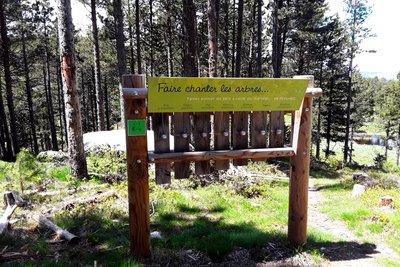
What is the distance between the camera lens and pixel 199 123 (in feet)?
14.4

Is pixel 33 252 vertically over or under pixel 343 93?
under

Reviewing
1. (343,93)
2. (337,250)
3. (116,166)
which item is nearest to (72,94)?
(116,166)

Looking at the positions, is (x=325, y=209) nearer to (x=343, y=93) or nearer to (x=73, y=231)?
(x=73, y=231)

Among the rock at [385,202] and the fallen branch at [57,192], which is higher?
the fallen branch at [57,192]

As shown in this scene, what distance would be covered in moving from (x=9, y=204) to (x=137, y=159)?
3609 mm

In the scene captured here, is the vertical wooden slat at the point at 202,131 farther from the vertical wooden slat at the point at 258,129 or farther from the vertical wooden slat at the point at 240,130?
the vertical wooden slat at the point at 258,129

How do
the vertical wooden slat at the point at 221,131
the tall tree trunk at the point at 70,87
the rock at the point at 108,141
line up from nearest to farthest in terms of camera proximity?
the vertical wooden slat at the point at 221,131
the tall tree trunk at the point at 70,87
the rock at the point at 108,141

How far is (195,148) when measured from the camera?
4.47 m

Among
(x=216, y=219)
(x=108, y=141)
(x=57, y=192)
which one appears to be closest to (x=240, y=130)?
(x=216, y=219)

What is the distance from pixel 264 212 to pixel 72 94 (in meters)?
5.54

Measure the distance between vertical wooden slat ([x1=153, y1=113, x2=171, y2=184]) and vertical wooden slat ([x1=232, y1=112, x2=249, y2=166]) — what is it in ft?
3.19

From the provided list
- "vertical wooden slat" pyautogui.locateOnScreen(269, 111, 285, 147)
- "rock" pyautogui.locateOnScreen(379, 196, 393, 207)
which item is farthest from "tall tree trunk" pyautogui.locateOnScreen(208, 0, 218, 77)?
"vertical wooden slat" pyautogui.locateOnScreen(269, 111, 285, 147)

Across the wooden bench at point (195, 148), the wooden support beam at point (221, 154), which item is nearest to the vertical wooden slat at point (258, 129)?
the wooden bench at point (195, 148)

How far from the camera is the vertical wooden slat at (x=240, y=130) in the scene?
4523mm
